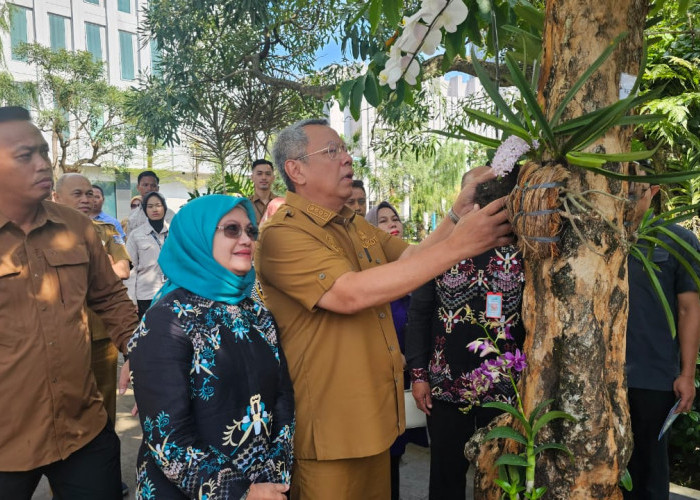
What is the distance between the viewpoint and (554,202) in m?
1.24

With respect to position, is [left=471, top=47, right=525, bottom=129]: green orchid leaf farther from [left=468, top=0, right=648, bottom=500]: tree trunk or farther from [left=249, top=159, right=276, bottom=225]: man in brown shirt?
[left=249, top=159, right=276, bottom=225]: man in brown shirt

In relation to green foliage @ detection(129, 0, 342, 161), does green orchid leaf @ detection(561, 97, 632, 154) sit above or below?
below

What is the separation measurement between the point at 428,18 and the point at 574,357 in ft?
3.24

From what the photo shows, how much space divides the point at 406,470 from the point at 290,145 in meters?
2.75

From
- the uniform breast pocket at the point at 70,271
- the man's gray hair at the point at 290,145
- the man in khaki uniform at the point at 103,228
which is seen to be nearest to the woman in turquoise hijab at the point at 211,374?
the man's gray hair at the point at 290,145

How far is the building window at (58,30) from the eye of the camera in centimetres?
2686

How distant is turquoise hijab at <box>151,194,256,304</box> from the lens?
1811 mm

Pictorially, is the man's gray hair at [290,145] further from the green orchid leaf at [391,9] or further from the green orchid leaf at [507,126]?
the green orchid leaf at [507,126]

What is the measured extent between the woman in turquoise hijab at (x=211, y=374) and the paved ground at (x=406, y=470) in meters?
2.09


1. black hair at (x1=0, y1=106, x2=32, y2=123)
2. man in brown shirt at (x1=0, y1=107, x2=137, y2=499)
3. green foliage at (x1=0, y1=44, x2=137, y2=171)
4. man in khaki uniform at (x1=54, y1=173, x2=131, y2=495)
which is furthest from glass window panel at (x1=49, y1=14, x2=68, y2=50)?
man in brown shirt at (x1=0, y1=107, x2=137, y2=499)

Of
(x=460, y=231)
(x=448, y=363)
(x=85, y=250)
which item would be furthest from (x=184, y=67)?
(x=460, y=231)

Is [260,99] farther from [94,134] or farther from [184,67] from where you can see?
[94,134]

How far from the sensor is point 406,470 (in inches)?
156

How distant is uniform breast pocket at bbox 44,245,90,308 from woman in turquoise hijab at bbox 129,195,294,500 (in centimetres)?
56
